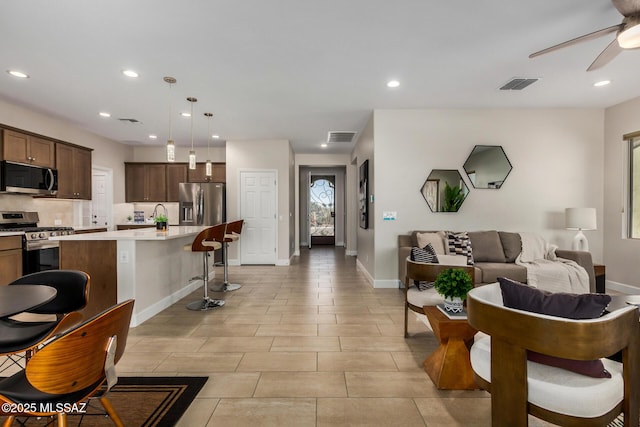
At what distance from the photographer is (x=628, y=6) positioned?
7.12 feet

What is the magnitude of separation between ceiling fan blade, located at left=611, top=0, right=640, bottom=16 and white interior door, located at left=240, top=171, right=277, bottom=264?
18.8 ft

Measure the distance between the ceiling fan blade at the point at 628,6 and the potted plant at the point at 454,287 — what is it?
2.14 m

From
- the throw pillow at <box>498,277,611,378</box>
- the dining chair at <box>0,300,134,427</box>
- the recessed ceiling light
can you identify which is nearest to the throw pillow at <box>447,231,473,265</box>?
the throw pillow at <box>498,277,611,378</box>

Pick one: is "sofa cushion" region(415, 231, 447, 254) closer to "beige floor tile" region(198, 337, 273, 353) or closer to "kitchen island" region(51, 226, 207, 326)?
"beige floor tile" region(198, 337, 273, 353)

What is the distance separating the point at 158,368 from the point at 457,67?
4.05m

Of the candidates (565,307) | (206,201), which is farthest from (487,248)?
(206,201)

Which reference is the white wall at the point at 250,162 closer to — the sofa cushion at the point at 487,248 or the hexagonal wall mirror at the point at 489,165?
the hexagonal wall mirror at the point at 489,165

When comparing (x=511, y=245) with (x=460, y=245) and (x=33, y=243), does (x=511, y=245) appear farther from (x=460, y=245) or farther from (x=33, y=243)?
(x=33, y=243)

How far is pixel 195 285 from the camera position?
490cm

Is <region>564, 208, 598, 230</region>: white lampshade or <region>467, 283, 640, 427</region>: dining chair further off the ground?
<region>564, 208, 598, 230</region>: white lampshade

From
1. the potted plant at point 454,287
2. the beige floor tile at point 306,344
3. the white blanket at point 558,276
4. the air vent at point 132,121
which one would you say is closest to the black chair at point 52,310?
the beige floor tile at point 306,344

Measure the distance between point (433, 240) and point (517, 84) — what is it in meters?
2.21

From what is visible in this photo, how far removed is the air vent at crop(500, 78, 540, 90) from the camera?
379 cm

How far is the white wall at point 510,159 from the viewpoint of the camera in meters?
4.91
